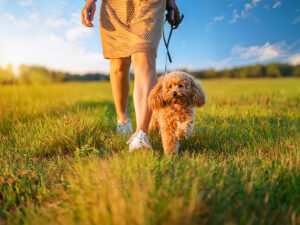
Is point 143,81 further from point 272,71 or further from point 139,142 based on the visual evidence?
point 272,71

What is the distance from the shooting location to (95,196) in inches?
52.8

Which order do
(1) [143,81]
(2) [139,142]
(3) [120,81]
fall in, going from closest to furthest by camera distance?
1. (2) [139,142]
2. (1) [143,81]
3. (3) [120,81]

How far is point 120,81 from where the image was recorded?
360 cm

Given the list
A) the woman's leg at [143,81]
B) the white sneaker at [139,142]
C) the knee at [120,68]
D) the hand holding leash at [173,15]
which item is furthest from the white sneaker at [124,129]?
the hand holding leash at [173,15]

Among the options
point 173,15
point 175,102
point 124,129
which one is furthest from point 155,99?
point 173,15

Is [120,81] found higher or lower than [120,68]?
lower

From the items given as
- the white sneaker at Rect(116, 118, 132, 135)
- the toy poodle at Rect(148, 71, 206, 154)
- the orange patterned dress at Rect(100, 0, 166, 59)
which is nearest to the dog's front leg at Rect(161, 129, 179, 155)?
the toy poodle at Rect(148, 71, 206, 154)

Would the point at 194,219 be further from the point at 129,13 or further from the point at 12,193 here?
the point at 129,13

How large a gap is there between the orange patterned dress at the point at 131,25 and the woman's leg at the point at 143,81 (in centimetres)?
9

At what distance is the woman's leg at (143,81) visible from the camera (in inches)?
115

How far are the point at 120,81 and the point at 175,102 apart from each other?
3.56ft

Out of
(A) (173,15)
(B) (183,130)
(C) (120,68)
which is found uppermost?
(A) (173,15)

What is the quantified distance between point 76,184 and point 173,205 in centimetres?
74

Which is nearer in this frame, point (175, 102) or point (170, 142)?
point (170, 142)
